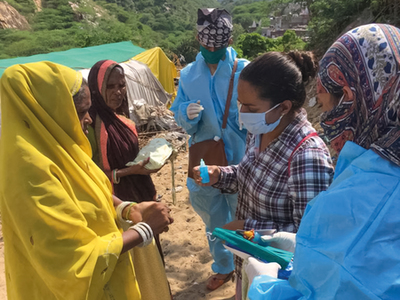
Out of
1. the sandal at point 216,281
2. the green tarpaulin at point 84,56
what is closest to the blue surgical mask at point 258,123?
the sandal at point 216,281

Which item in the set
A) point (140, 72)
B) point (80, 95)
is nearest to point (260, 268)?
point (80, 95)

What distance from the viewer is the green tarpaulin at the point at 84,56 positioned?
9.87 m

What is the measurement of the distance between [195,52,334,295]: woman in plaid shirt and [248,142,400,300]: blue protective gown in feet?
1.76

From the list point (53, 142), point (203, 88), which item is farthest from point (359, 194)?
point (203, 88)

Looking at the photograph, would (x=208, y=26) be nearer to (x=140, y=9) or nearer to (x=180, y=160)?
(x=180, y=160)

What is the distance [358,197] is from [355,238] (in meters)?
0.11

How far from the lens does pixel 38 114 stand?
1.44 m

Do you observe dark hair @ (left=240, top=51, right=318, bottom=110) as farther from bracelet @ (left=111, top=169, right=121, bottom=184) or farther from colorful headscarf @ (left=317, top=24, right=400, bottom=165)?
bracelet @ (left=111, top=169, right=121, bottom=184)

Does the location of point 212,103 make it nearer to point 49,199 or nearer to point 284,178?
point 284,178

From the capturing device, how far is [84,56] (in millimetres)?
11305

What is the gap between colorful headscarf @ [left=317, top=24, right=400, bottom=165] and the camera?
0.96 metres

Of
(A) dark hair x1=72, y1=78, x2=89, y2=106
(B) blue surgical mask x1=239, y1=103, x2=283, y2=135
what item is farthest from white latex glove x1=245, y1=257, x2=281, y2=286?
(A) dark hair x1=72, y1=78, x2=89, y2=106

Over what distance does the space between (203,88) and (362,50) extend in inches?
→ 77.5

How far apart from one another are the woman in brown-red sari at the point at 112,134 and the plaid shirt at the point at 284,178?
3.29 feet
